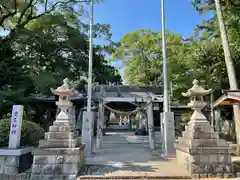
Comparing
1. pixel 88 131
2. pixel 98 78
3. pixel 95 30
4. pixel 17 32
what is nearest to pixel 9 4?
pixel 17 32

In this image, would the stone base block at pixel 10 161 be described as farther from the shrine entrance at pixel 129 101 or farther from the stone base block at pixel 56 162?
the shrine entrance at pixel 129 101

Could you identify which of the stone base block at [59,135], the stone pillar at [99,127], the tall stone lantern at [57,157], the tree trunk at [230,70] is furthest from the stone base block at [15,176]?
the tree trunk at [230,70]

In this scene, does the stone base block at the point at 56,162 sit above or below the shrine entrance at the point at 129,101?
below

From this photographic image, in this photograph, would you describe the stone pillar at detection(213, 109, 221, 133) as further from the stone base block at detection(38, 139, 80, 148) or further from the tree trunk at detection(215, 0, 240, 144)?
the stone base block at detection(38, 139, 80, 148)

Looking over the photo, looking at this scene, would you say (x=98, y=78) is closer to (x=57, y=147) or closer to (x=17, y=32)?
(x=17, y=32)

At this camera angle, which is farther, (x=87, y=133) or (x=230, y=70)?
(x=230, y=70)

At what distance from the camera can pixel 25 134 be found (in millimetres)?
7008

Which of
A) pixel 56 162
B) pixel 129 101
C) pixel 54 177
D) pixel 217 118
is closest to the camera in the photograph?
pixel 54 177

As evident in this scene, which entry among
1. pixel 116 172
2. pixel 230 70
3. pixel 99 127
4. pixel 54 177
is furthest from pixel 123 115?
pixel 54 177

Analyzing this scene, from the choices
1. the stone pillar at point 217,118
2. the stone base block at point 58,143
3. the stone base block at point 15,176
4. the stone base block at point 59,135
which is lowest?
the stone base block at point 15,176

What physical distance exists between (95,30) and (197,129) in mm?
9969

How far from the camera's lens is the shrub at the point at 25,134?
662 cm

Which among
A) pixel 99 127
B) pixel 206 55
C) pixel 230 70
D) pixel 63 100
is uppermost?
pixel 206 55

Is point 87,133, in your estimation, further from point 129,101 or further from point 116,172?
point 129,101
